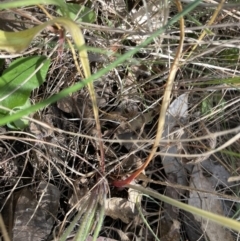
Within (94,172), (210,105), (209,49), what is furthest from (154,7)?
(94,172)

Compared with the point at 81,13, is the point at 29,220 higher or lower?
lower

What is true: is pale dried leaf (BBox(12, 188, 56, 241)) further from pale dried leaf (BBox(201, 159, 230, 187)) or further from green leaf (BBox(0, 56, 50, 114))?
pale dried leaf (BBox(201, 159, 230, 187))

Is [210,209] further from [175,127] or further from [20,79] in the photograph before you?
[20,79]

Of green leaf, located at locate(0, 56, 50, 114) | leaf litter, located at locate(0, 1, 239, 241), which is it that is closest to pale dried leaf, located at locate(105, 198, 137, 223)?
leaf litter, located at locate(0, 1, 239, 241)

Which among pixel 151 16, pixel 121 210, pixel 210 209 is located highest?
pixel 151 16

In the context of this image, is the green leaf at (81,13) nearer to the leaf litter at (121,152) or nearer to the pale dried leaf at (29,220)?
the leaf litter at (121,152)

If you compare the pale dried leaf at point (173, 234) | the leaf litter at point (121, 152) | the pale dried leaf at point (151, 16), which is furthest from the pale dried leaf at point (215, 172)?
the pale dried leaf at point (151, 16)

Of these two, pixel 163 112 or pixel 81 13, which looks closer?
pixel 163 112

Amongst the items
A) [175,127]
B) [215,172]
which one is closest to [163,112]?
[175,127]
